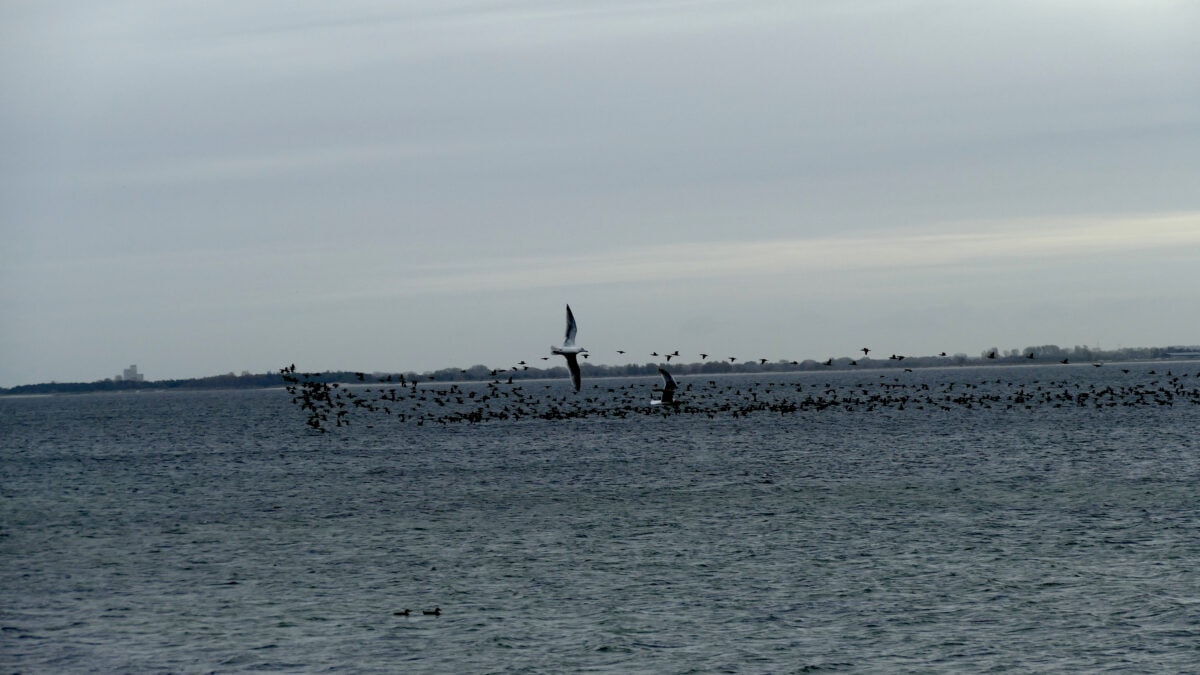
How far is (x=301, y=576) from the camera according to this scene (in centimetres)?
3406

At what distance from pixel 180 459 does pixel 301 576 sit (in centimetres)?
5650

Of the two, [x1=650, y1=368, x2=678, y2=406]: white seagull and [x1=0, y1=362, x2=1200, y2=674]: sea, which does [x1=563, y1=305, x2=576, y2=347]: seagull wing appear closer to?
[x1=0, y1=362, x2=1200, y2=674]: sea

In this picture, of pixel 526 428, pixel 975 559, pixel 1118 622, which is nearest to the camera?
pixel 1118 622

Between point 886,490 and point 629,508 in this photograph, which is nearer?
point 629,508

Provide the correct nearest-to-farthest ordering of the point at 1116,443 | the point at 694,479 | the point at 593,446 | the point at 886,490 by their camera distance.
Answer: the point at 886,490 → the point at 694,479 → the point at 1116,443 → the point at 593,446

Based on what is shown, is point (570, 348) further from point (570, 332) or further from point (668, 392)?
point (668, 392)

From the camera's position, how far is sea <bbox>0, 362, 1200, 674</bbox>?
25234mm

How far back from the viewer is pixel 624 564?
34.8m

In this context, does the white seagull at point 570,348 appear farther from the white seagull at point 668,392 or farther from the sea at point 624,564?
the white seagull at point 668,392

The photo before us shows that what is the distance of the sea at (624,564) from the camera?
25234mm

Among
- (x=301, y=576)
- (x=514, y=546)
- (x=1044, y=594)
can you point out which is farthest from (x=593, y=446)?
(x=1044, y=594)

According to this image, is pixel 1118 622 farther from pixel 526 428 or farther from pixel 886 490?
pixel 526 428

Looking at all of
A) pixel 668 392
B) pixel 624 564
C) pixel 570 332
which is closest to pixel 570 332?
pixel 570 332

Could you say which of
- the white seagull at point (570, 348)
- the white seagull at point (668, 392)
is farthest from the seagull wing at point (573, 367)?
the white seagull at point (668, 392)
